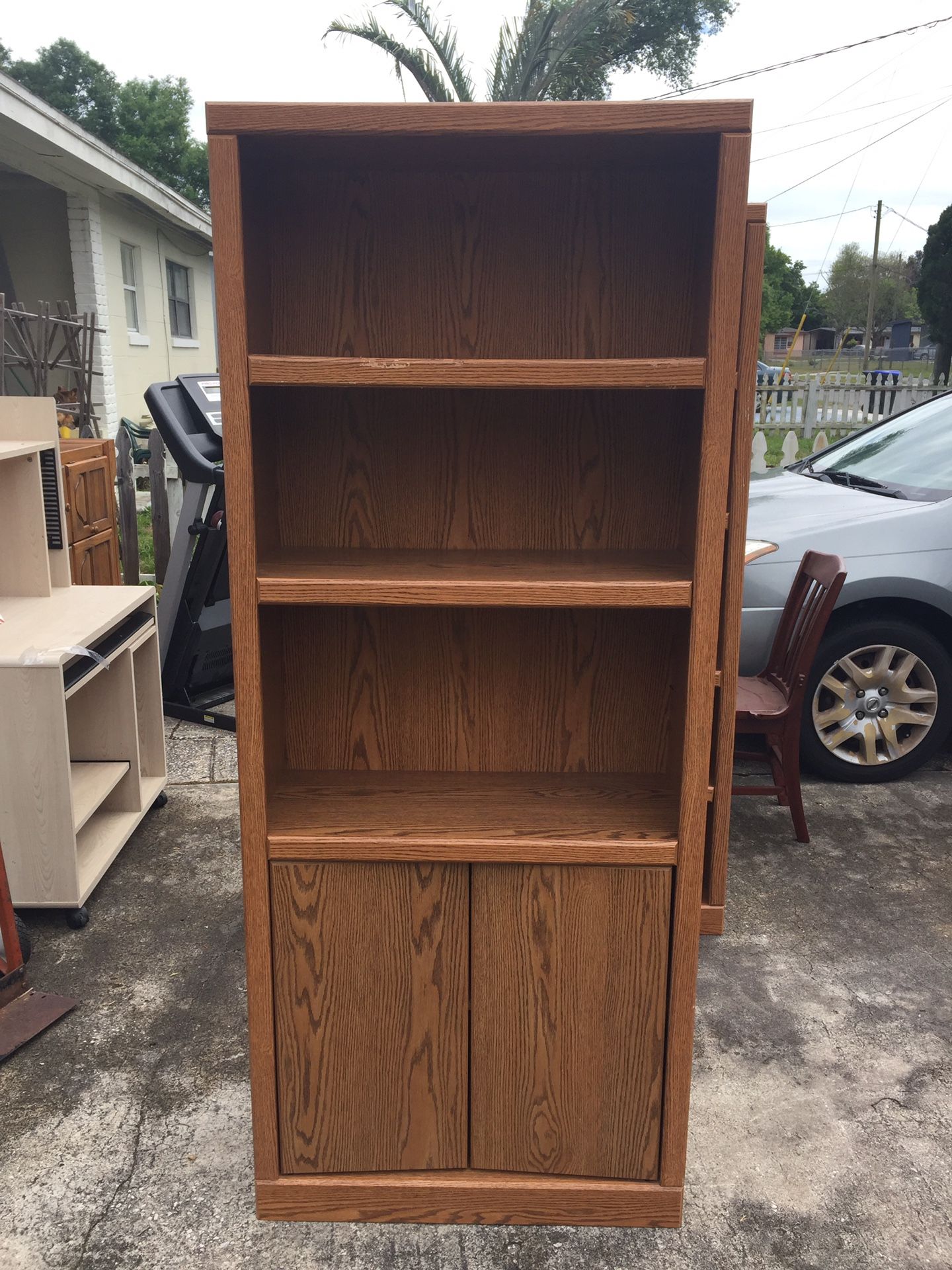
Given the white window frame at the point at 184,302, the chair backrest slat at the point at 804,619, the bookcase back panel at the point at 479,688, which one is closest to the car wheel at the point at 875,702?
the chair backrest slat at the point at 804,619

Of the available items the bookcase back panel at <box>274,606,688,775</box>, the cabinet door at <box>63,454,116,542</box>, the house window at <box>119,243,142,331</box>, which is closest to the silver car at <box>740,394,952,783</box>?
the bookcase back panel at <box>274,606,688,775</box>

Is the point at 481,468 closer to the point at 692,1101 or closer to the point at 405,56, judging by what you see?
the point at 692,1101

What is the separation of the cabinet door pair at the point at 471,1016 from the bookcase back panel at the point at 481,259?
109 centimetres

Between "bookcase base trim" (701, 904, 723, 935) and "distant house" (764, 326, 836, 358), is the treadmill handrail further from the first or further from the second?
"distant house" (764, 326, 836, 358)

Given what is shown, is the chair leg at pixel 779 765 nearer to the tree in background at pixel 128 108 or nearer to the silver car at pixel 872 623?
the silver car at pixel 872 623

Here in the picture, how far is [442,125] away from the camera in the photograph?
1621 millimetres

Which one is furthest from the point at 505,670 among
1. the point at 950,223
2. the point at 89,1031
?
the point at 950,223

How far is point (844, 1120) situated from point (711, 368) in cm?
187

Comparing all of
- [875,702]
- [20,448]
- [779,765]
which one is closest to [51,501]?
[20,448]

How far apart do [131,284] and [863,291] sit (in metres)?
45.6

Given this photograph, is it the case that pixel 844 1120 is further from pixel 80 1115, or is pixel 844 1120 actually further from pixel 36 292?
pixel 36 292

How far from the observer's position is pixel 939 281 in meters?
16.1

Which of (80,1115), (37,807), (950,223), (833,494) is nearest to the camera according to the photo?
(80,1115)

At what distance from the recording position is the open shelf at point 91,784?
10.8 feet
